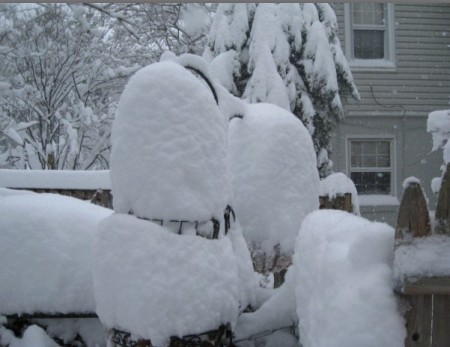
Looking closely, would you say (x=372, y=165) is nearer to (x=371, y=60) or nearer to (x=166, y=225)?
(x=371, y=60)

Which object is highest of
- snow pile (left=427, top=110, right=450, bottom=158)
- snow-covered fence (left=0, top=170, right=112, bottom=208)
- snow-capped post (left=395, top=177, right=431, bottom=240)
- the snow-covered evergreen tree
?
the snow-covered evergreen tree

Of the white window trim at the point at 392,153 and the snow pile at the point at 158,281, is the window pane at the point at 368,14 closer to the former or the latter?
the white window trim at the point at 392,153

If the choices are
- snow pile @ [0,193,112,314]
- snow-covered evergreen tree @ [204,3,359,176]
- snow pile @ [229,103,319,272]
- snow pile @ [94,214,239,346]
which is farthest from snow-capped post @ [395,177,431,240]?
snow-covered evergreen tree @ [204,3,359,176]

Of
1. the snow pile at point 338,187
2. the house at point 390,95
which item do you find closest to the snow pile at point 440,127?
the snow pile at point 338,187

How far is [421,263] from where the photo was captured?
143 centimetres

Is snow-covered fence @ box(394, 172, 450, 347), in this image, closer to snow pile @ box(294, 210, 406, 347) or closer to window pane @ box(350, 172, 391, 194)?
snow pile @ box(294, 210, 406, 347)

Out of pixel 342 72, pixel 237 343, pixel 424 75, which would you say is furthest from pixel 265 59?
pixel 237 343

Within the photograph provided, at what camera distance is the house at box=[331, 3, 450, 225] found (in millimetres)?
11055

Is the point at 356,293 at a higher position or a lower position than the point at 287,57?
lower

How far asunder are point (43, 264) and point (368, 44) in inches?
390

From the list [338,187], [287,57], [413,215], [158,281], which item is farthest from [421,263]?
[287,57]

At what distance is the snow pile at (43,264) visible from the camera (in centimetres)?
277

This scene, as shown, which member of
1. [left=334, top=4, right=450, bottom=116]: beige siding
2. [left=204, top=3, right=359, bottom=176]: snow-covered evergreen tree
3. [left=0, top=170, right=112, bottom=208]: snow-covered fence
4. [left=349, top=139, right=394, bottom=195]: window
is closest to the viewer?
[left=0, top=170, right=112, bottom=208]: snow-covered fence

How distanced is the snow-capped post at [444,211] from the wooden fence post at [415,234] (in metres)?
0.03
